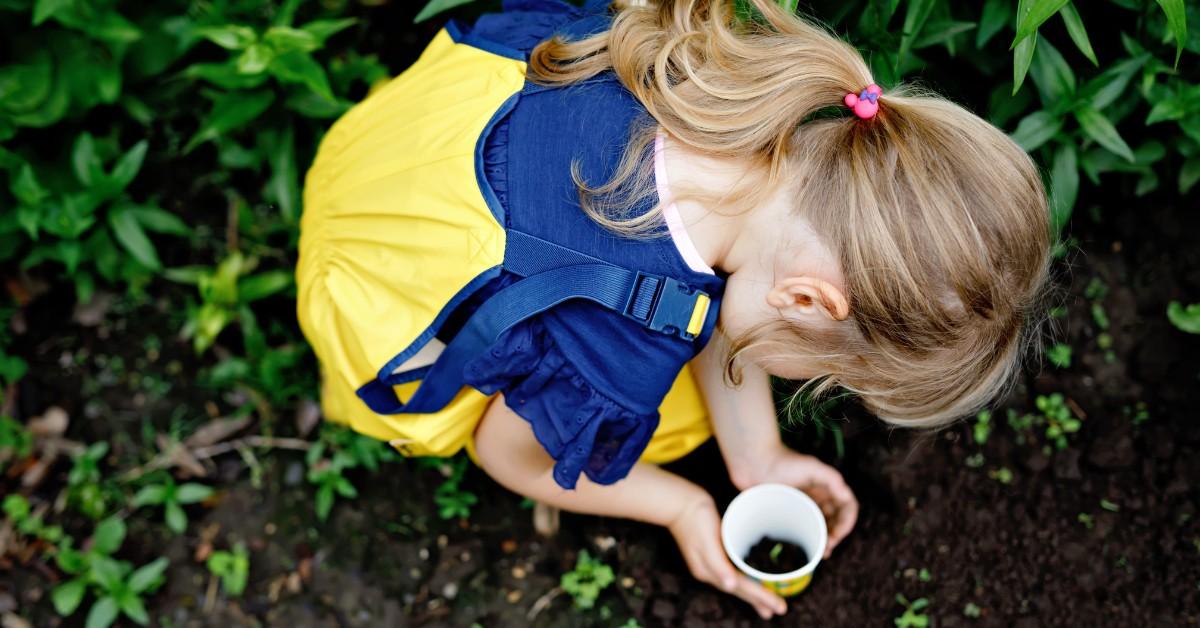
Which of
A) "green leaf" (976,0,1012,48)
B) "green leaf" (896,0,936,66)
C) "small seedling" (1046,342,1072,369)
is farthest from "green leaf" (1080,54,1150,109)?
"small seedling" (1046,342,1072,369)

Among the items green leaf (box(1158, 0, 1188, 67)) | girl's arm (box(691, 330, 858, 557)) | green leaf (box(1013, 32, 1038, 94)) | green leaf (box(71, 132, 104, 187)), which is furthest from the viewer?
green leaf (box(71, 132, 104, 187))

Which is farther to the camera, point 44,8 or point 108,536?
point 108,536

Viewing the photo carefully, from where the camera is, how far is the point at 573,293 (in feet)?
5.17

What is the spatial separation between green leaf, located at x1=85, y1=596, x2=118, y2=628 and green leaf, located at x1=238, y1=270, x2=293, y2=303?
765 millimetres

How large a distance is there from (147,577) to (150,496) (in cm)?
19

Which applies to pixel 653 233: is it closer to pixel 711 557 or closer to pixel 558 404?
pixel 558 404

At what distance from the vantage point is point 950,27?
1836mm

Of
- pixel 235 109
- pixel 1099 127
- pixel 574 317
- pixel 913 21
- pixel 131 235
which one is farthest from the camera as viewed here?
pixel 131 235

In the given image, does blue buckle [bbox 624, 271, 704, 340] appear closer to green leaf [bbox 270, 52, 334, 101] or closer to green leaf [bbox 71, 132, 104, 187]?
green leaf [bbox 270, 52, 334, 101]

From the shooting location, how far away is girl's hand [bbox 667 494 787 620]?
2012 mm

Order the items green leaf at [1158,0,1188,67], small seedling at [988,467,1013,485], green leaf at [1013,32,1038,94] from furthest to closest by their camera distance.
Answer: small seedling at [988,467,1013,485] → green leaf at [1013,32,1038,94] → green leaf at [1158,0,1188,67]

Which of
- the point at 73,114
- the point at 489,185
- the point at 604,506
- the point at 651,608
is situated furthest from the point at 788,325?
the point at 73,114

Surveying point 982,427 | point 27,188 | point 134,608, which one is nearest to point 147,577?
point 134,608

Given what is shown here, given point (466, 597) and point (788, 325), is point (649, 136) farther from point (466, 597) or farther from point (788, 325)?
point (466, 597)
